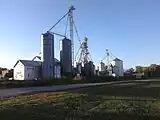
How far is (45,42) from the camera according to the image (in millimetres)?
74375

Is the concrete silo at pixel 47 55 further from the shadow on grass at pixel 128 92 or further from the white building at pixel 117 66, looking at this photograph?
the white building at pixel 117 66

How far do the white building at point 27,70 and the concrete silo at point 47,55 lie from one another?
140 inches

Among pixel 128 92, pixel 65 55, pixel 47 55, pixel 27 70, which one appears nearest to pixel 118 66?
pixel 65 55

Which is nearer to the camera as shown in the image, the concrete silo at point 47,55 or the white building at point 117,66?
the concrete silo at point 47,55

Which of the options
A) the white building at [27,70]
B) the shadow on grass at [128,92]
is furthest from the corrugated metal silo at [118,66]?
the shadow on grass at [128,92]

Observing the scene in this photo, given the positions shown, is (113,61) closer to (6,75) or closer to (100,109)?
(6,75)

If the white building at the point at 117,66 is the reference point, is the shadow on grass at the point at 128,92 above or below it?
below

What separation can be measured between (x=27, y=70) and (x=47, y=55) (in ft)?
31.2

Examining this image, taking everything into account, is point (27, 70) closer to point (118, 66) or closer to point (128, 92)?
point (128, 92)

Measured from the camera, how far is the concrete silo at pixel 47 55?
73.9 metres

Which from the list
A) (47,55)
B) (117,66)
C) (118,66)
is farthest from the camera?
(118,66)

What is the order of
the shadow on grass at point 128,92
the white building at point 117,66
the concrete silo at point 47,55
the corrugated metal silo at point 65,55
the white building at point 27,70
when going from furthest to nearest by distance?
the white building at point 117,66, the corrugated metal silo at point 65,55, the white building at point 27,70, the concrete silo at point 47,55, the shadow on grass at point 128,92

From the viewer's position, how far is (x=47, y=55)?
74.0 m

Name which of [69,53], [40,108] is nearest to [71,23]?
[69,53]
